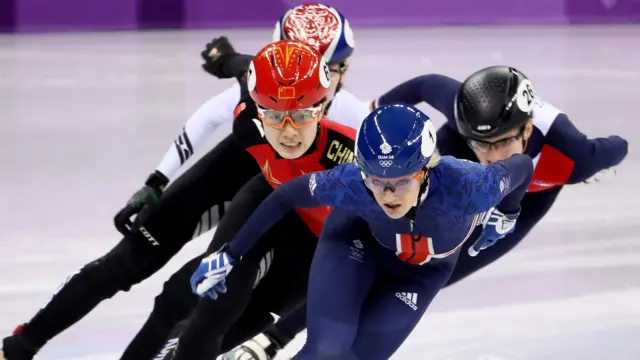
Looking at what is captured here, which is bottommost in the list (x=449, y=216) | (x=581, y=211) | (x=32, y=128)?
(x=32, y=128)

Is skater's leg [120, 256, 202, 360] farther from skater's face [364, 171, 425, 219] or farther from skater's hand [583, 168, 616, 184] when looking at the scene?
skater's hand [583, 168, 616, 184]

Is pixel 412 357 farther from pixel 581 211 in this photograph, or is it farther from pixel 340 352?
pixel 581 211

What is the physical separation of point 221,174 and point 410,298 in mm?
1079

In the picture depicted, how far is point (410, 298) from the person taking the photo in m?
3.46

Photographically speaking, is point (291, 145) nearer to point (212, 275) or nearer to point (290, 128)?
point (290, 128)

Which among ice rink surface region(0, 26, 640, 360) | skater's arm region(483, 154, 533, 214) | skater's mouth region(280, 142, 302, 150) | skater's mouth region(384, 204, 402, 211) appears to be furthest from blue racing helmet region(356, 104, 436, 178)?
ice rink surface region(0, 26, 640, 360)

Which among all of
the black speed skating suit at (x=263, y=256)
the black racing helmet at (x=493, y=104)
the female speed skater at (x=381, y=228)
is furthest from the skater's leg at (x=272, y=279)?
the black racing helmet at (x=493, y=104)

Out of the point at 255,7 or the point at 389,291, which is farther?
the point at 255,7

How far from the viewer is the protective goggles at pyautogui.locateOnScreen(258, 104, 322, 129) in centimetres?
364

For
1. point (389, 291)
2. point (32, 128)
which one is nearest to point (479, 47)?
point (32, 128)

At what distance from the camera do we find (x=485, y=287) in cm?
501

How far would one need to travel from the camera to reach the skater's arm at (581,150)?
4094mm

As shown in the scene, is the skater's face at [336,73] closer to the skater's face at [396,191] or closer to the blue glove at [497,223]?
the blue glove at [497,223]

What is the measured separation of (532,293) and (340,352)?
6.36ft
